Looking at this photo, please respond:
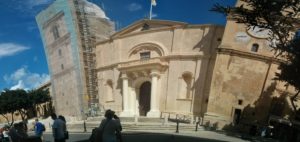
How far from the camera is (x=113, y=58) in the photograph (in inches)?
1519

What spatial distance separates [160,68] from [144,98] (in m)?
4.66

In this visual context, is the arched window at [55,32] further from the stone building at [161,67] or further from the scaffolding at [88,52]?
the stone building at [161,67]

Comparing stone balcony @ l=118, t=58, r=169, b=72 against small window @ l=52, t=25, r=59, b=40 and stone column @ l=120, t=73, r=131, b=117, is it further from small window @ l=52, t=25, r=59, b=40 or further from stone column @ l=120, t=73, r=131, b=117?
small window @ l=52, t=25, r=59, b=40

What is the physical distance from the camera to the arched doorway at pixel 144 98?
36250 millimetres

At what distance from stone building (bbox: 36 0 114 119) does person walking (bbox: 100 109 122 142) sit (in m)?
33.4

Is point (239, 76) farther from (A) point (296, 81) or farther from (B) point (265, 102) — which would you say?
(A) point (296, 81)

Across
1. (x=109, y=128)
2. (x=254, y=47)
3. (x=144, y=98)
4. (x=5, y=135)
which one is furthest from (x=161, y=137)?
(x=144, y=98)

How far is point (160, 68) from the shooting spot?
33812 mm

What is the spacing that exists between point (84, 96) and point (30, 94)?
19073 millimetres

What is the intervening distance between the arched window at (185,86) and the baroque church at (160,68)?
97 millimetres

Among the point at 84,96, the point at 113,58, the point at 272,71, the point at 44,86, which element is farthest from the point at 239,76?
the point at 44,86

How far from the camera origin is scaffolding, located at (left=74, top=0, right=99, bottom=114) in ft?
138

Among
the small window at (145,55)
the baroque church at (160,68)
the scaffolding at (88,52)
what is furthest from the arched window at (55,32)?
the small window at (145,55)

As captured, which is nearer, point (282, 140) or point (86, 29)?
point (282, 140)
